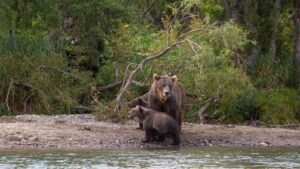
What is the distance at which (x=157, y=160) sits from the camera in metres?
15.4

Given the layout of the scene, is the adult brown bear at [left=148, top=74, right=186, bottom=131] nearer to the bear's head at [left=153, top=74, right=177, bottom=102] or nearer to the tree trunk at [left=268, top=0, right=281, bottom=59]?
the bear's head at [left=153, top=74, right=177, bottom=102]

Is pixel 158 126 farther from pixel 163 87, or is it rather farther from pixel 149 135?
pixel 163 87

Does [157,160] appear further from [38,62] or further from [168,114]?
[38,62]

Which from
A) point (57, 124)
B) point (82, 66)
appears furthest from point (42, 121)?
point (82, 66)

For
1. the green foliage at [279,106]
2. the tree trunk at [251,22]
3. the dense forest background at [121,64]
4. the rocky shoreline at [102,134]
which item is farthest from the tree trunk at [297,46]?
the rocky shoreline at [102,134]

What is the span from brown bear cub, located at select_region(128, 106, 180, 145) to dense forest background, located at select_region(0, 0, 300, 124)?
2.39 m

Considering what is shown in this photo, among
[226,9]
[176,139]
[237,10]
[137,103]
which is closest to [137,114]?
[176,139]

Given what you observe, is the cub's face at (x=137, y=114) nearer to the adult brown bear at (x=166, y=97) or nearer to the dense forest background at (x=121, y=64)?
the adult brown bear at (x=166, y=97)

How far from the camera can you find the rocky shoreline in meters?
18.0

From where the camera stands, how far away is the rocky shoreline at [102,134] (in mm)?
17953

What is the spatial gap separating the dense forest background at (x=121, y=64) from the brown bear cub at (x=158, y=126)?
93.9 inches

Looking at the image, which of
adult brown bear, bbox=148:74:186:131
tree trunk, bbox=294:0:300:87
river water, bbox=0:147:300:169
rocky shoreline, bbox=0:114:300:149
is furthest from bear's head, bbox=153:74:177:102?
tree trunk, bbox=294:0:300:87

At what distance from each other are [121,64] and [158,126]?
6.14m

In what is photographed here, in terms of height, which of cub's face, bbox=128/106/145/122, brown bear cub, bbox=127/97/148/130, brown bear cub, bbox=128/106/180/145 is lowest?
brown bear cub, bbox=128/106/180/145
